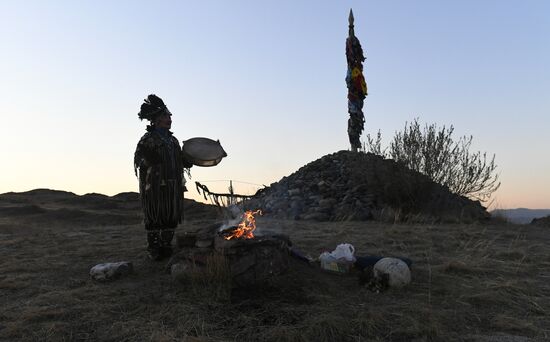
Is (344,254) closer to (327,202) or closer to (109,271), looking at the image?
(109,271)

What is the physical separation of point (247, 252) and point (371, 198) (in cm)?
917

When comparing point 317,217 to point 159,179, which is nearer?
point 159,179

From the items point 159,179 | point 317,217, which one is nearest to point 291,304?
point 159,179

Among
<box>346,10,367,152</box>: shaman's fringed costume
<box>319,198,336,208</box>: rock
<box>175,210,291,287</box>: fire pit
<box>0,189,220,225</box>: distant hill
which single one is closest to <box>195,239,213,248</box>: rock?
<box>175,210,291,287</box>: fire pit

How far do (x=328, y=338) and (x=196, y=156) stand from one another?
371 cm

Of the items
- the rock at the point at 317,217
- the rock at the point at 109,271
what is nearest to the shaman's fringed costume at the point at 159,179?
the rock at the point at 109,271

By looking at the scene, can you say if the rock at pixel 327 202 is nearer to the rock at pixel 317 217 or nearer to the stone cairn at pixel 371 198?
the stone cairn at pixel 371 198

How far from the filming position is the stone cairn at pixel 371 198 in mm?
13234

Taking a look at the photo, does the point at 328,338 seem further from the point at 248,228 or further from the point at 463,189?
the point at 463,189

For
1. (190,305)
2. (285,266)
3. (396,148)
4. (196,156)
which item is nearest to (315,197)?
(396,148)

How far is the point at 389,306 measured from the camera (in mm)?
4633

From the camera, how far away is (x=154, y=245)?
265 inches

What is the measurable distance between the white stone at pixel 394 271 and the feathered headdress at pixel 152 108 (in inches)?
144

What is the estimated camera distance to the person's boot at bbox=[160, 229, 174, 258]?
6.63 metres
